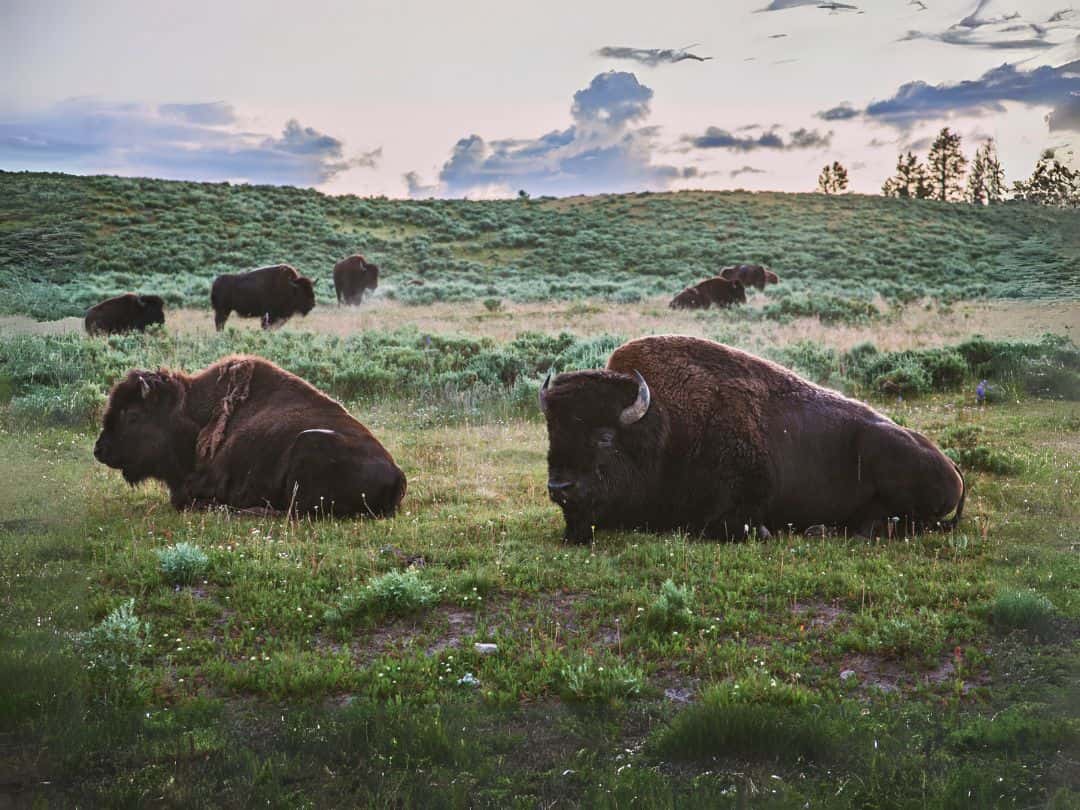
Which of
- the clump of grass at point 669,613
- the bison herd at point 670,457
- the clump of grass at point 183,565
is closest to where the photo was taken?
the clump of grass at point 669,613

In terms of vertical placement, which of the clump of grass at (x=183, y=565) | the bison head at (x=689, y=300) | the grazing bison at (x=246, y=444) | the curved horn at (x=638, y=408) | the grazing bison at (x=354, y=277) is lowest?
the clump of grass at (x=183, y=565)

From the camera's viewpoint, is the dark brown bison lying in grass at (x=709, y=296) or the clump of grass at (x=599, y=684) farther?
the dark brown bison lying in grass at (x=709, y=296)

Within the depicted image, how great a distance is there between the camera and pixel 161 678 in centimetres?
454

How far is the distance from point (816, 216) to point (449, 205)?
25.7 m

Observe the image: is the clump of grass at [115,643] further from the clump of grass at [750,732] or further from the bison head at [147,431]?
the bison head at [147,431]

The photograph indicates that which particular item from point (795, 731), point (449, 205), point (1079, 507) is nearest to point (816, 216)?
point (449, 205)

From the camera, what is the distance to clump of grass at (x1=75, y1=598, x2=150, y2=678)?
4.45m

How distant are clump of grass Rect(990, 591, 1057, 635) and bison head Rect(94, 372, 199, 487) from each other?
22.6ft

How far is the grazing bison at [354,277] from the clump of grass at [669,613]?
31.2 m

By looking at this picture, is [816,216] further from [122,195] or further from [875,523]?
[875,523]

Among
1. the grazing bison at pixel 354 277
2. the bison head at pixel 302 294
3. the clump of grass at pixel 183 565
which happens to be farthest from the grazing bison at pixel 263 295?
the clump of grass at pixel 183 565

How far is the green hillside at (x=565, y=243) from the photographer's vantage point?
34.8 meters

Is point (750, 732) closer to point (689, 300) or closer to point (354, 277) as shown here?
point (689, 300)

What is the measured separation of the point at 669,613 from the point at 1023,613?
1.95 metres
